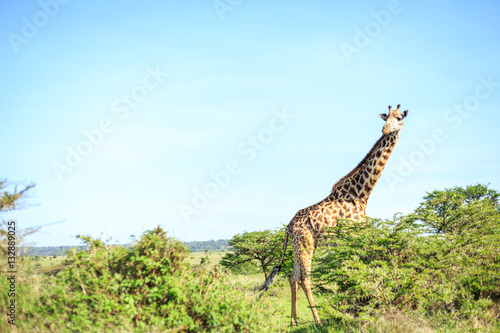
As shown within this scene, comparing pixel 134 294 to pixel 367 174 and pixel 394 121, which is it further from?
pixel 394 121

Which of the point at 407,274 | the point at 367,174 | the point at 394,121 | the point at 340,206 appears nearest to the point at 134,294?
the point at 407,274

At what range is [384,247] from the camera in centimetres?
921

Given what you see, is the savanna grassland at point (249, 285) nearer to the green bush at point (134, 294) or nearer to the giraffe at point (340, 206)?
the green bush at point (134, 294)

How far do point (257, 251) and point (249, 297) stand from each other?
53.7ft

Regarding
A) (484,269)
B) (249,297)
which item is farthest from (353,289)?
(484,269)

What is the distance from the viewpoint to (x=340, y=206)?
12.2 metres

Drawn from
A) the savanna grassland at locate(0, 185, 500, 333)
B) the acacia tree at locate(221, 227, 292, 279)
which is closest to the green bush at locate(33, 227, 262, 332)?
the savanna grassland at locate(0, 185, 500, 333)

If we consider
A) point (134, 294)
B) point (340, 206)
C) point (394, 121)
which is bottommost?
point (134, 294)

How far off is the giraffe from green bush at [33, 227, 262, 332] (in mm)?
4547

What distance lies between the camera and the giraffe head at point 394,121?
473 inches

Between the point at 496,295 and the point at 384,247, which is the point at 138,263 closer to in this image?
the point at 384,247

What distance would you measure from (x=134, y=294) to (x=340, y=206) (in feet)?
23.6

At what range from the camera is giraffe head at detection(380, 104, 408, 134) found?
473 inches

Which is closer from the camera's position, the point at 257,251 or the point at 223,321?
the point at 223,321
